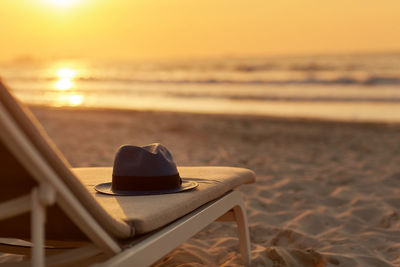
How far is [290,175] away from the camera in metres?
5.11

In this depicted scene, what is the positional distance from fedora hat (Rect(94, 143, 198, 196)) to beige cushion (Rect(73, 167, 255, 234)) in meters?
0.08

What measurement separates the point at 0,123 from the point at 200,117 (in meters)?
10.6

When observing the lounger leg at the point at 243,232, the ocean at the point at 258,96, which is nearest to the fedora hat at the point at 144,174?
the lounger leg at the point at 243,232

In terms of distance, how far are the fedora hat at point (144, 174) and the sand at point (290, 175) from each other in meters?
0.75

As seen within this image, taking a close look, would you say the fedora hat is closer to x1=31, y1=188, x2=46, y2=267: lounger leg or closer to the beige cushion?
the beige cushion

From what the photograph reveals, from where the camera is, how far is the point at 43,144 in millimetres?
1222

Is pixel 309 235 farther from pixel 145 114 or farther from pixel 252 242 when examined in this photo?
pixel 145 114

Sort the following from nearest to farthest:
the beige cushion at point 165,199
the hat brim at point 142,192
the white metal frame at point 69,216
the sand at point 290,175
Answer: the white metal frame at point 69,216
the beige cushion at point 165,199
the hat brim at point 142,192
the sand at point 290,175

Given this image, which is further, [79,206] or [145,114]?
[145,114]

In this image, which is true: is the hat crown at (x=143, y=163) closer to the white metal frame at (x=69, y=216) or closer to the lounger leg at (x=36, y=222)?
the white metal frame at (x=69, y=216)

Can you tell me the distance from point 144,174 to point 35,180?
0.88m

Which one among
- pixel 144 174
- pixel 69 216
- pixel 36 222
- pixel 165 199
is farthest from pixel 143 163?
pixel 36 222

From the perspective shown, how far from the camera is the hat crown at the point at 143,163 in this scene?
6.98 feet

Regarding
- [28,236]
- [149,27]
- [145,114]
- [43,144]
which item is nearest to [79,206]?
[43,144]
